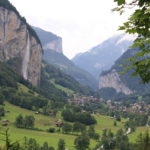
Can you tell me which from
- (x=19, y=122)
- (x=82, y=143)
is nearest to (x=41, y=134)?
(x=19, y=122)

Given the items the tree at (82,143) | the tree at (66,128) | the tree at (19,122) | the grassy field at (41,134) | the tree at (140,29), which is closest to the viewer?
the tree at (140,29)

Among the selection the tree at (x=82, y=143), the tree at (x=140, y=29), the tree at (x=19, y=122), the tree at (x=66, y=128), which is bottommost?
the tree at (x=82, y=143)

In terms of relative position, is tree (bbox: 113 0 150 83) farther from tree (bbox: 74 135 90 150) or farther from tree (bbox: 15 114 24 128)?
tree (bbox: 15 114 24 128)

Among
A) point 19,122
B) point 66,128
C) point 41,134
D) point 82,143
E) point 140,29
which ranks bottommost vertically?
point 82,143

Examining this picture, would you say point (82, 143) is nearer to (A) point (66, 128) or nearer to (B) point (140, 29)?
(A) point (66, 128)

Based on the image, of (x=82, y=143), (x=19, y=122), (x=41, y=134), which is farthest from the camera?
(x=19, y=122)

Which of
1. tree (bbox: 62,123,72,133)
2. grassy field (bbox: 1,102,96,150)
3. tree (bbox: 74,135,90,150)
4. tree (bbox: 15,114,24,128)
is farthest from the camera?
tree (bbox: 62,123,72,133)

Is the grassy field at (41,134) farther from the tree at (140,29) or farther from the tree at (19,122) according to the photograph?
the tree at (140,29)

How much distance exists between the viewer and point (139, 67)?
13.8m

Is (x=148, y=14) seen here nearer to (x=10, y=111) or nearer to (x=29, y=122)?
(x=29, y=122)

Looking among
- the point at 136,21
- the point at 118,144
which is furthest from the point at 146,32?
the point at 118,144

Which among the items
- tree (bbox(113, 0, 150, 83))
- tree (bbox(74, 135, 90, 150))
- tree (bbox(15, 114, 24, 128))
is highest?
tree (bbox(113, 0, 150, 83))

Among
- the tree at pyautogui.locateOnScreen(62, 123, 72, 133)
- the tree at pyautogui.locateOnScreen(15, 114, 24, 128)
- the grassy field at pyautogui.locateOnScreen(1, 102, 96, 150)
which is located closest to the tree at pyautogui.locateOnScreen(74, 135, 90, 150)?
the grassy field at pyautogui.locateOnScreen(1, 102, 96, 150)

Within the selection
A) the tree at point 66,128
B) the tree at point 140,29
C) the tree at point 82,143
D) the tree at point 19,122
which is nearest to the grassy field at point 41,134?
the tree at point 19,122
